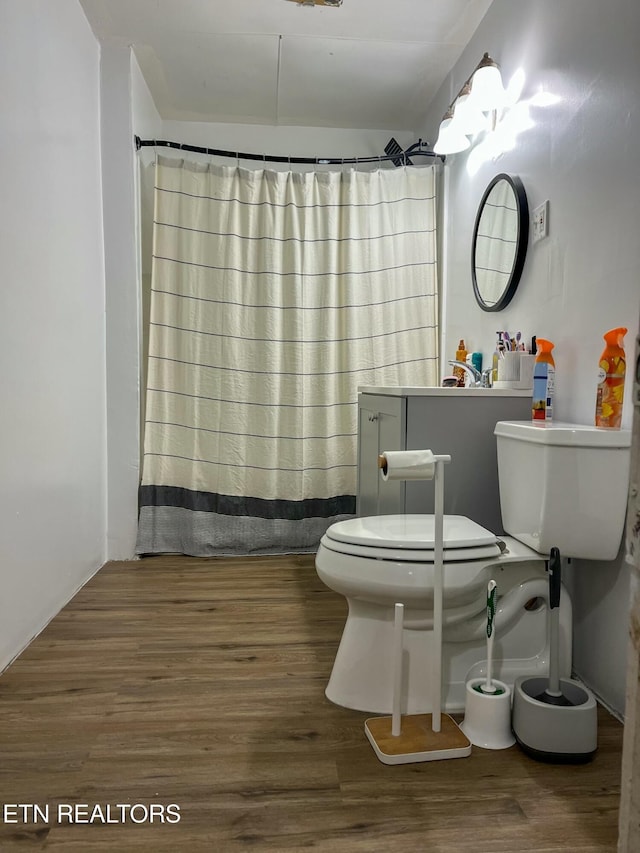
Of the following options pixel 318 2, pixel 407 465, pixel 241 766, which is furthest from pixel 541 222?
pixel 241 766

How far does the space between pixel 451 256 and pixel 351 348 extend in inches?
24.0

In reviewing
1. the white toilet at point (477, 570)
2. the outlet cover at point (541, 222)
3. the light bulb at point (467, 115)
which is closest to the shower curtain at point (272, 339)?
the light bulb at point (467, 115)

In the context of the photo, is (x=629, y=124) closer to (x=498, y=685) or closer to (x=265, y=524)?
(x=498, y=685)

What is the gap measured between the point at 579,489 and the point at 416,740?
0.67 metres

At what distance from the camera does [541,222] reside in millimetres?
2006

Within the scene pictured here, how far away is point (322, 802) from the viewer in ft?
4.04

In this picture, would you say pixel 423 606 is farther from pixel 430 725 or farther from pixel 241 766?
pixel 241 766

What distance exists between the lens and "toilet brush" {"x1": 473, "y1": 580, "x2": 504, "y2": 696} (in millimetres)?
1446

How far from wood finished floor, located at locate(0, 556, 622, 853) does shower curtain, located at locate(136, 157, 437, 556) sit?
3.21ft

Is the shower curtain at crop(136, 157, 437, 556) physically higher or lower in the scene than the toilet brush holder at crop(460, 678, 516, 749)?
higher

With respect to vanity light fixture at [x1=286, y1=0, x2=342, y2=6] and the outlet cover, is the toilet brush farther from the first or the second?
vanity light fixture at [x1=286, y1=0, x2=342, y2=6]

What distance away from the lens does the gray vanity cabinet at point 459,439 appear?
1988 mm

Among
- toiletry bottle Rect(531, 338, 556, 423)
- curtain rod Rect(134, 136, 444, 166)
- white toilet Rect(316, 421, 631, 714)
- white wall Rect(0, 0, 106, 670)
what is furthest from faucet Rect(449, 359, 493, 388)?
white wall Rect(0, 0, 106, 670)

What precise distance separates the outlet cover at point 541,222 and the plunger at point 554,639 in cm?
106
